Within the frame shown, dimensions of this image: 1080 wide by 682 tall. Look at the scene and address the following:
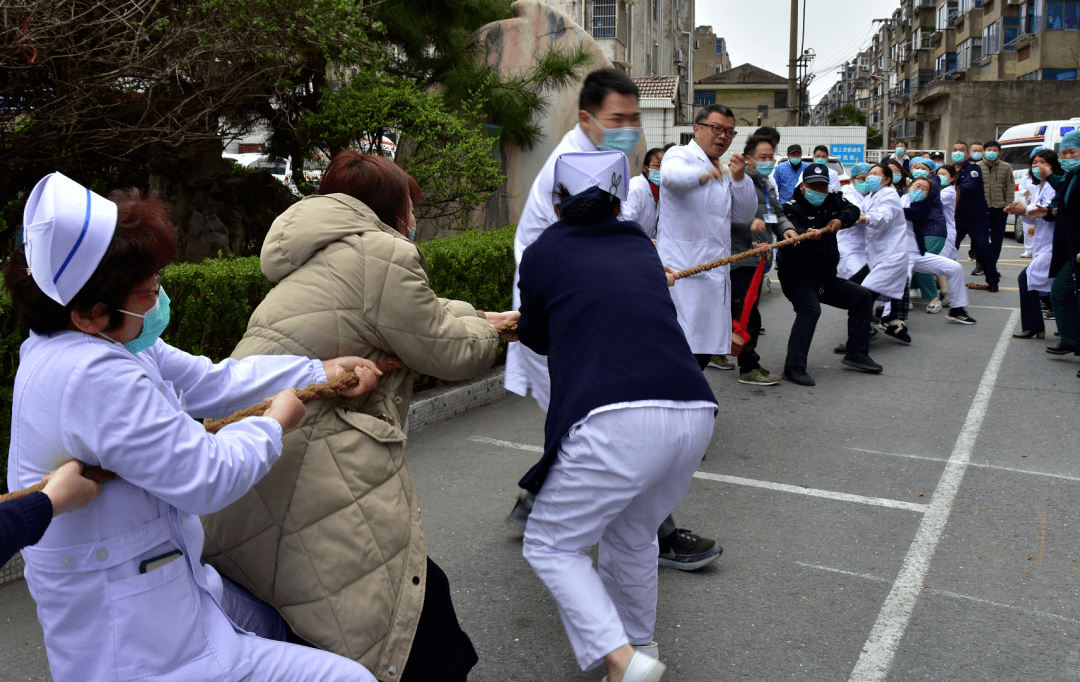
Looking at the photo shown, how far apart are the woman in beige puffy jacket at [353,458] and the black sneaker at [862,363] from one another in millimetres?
5901

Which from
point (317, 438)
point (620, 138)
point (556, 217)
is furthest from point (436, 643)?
point (620, 138)

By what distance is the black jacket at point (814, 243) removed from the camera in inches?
281

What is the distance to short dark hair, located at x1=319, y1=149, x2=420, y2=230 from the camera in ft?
7.70

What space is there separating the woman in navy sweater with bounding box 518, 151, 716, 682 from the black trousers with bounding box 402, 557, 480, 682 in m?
0.42

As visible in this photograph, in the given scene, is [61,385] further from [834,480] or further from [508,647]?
[834,480]

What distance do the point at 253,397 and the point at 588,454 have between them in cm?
93

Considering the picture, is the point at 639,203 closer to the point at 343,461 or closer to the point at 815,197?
the point at 815,197

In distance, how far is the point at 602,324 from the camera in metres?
2.52

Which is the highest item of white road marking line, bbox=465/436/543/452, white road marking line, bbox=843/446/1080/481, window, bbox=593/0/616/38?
window, bbox=593/0/616/38

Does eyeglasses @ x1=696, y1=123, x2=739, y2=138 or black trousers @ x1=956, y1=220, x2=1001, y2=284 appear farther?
black trousers @ x1=956, y1=220, x2=1001, y2=284

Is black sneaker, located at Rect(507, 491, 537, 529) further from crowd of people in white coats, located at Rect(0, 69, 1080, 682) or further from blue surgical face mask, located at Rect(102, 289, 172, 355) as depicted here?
blue surgical face mask, located at Rect(102, 289, 172, 355)

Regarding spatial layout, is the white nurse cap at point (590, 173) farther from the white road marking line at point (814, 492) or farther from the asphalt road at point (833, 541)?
the white road marking line at point (814, 492)

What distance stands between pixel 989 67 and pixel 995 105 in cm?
1045

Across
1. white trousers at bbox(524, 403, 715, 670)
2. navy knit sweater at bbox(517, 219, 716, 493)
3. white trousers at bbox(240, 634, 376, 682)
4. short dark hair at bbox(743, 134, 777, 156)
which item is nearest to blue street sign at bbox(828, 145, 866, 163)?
short dark hair at bbox(743, 134, 777, 156)
